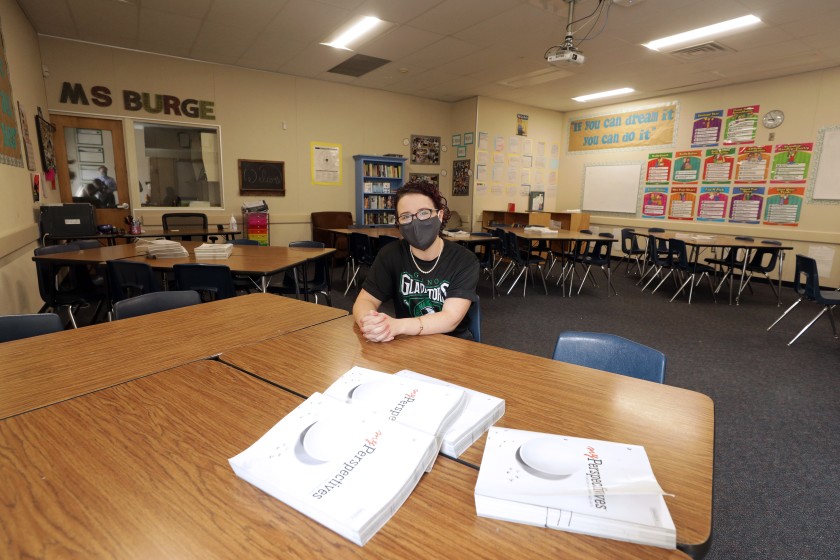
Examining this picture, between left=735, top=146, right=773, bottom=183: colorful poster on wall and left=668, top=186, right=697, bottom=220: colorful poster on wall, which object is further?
left=668, top=186, right=697, bottom=220: colorful poster on wall

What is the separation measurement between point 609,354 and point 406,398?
3.09ft

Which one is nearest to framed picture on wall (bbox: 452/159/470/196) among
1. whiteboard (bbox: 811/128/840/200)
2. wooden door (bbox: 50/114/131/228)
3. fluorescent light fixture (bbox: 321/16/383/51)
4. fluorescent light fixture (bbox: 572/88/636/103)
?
fluorescent light fixture (bbox: 572/88/636/103)

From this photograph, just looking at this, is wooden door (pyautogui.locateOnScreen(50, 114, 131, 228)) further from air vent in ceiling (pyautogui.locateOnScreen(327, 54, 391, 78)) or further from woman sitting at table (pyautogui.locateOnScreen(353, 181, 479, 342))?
woman sitting at table (pyautogui.locateOnScreen(353, 181, 479, 342))

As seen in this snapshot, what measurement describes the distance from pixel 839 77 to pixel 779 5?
2.78 metres

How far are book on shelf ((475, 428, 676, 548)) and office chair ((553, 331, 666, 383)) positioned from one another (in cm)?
75

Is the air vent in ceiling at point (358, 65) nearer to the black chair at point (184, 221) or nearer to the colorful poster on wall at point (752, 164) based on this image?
the black chair at point (184, 221)

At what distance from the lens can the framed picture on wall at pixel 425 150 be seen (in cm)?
841

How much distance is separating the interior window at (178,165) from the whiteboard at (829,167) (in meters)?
8.74

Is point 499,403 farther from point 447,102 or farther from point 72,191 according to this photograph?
point 447,102

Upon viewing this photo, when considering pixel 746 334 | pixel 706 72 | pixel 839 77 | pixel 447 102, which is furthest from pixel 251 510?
pixel 447 102

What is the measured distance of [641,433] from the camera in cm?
88

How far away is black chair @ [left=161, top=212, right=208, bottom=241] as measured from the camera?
18.7 ft

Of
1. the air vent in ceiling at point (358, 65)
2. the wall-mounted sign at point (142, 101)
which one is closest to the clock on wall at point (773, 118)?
the air vent in ceiling at point (358, 65)

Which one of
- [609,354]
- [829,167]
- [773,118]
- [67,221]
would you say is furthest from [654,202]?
[67,221]
